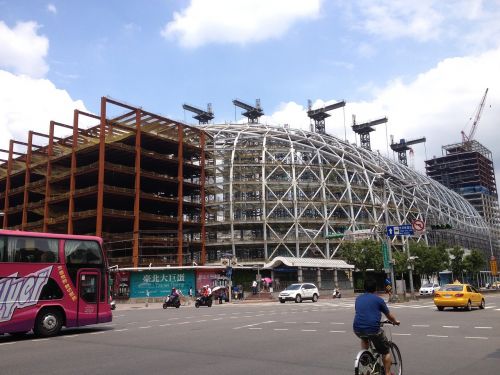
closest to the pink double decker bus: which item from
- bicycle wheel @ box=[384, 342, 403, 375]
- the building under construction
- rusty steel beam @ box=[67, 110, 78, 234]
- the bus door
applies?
the bus door

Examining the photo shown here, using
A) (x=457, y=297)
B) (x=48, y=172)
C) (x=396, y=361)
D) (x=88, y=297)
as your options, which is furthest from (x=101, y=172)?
(x=396, y=361)

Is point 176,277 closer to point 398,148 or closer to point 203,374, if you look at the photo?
point 203,374

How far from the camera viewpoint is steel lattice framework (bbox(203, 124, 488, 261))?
76.4 metres

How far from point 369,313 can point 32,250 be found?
14061 millimetres

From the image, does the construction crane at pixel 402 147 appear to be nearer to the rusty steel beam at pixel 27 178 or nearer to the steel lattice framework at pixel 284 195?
the steel lattice framework at pixel 284 195

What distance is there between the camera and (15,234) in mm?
17609

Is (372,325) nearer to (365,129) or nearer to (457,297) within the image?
(457,297)

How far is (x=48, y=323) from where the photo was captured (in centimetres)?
1817

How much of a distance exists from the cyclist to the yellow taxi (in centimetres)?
2118

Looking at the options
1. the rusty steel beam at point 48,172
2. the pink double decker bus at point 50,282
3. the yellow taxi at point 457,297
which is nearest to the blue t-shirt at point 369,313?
the pink double decker bus at point 50,282

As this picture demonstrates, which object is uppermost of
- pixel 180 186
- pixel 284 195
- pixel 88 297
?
pixel 180 186

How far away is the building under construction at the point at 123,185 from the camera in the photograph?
66.6 metres

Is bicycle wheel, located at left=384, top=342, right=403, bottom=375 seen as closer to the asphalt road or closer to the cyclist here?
the cyclist

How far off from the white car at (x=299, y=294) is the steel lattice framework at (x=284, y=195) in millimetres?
26477
